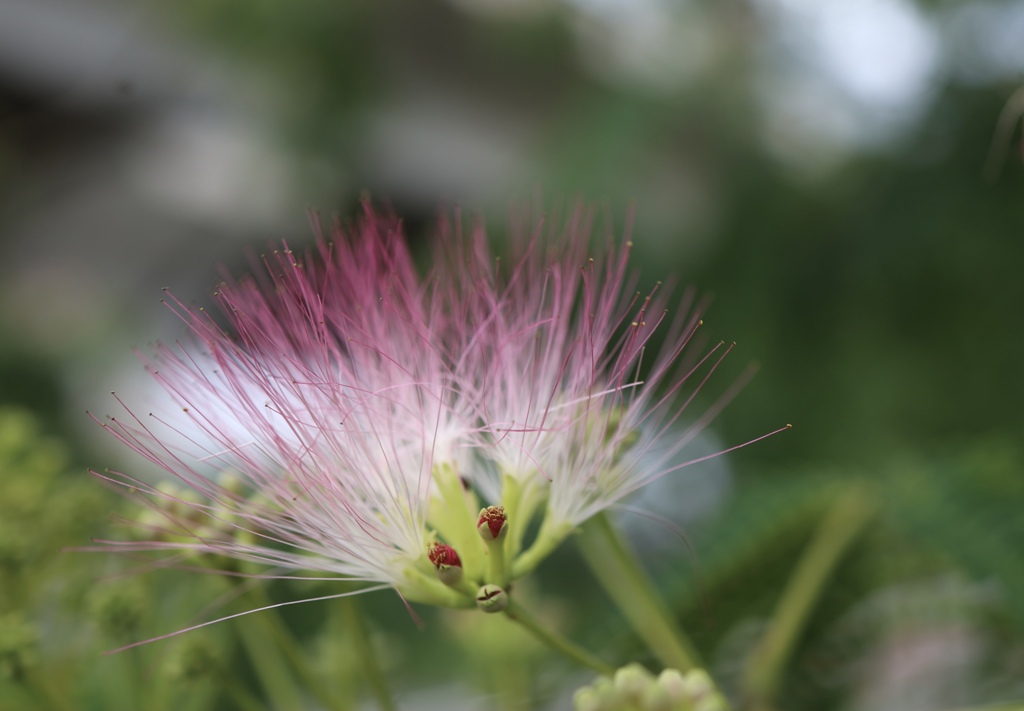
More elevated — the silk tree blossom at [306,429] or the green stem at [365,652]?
the silk tree blossom at [306,429]

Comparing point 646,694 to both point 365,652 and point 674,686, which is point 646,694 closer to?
point 674,686

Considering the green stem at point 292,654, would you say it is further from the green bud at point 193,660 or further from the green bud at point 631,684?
the green bud at point 631,684

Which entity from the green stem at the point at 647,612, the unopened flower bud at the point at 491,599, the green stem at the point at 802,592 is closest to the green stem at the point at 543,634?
the unopened flower bud at the point at 491,599

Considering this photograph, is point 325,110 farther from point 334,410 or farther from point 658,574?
point 334,410

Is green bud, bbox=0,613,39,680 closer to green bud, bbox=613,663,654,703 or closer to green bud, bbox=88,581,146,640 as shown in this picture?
green bud, bbox=88,581,146,640

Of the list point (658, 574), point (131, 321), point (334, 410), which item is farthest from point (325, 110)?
point (334, 410)

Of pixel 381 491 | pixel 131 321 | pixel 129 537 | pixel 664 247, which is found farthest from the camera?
pixel 131 321

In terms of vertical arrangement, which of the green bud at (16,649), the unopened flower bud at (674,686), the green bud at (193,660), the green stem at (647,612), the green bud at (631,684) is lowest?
the green stem at (647,612)
